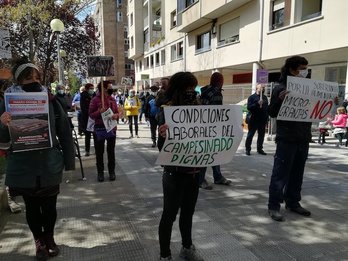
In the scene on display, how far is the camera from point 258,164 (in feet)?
24.7

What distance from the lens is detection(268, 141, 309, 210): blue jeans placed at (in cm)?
410

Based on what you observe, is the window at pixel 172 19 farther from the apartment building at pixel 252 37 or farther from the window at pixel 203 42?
the window at pixel 203 42

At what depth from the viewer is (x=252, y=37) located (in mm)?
16703

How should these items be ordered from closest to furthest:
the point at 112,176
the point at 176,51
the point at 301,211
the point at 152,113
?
the point at 301,211, the point at 112,176, the point at 152,113, the point at 176,51

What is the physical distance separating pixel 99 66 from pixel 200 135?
4.49 meters

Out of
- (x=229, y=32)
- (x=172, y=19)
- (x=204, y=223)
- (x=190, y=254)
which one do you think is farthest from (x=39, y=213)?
(x=172, y=19)

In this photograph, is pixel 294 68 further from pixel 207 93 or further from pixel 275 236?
pixel 275 236

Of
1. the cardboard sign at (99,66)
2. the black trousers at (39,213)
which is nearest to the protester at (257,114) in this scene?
the cardboard sign at (99,66)

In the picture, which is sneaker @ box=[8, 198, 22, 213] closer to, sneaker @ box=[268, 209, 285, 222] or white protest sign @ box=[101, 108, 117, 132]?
white protest sign @ box=[101, 108, 117, 132]

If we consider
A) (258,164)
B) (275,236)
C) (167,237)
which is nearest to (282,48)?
(258,164)

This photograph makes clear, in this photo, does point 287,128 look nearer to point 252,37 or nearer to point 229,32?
point 252,37

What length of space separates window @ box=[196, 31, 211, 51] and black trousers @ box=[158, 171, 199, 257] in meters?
19.8

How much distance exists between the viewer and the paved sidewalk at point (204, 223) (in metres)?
3.44

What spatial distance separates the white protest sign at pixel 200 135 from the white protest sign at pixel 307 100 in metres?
1.03
